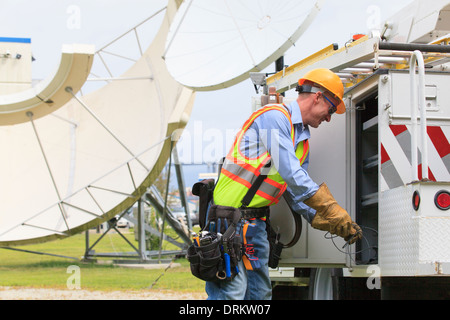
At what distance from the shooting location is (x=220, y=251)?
14.8ft

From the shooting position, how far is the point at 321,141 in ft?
18.4

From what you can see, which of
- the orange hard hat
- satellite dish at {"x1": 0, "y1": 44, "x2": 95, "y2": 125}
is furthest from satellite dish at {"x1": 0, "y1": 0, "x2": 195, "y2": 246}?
the orange hard hat

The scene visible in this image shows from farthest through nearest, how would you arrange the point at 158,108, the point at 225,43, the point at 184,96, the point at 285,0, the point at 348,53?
the point at 158,108 < the point at 184,96 < the point at 225,43 < the point at 285,0 < the point at 348,53

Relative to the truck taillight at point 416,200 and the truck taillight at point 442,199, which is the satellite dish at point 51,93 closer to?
the truck taillight at point 416,200

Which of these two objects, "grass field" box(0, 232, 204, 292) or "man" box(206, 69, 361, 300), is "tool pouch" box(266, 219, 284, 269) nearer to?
"man" box(206, 69, 361, 300)

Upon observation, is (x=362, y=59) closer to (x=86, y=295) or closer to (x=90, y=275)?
(x=86, y=295)

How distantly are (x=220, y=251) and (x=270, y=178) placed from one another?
593 millimetres

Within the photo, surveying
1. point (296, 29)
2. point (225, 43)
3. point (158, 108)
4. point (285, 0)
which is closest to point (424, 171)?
point (296, 29)

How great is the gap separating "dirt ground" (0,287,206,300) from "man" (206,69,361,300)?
6.66m

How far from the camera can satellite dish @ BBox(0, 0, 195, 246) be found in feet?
45.9

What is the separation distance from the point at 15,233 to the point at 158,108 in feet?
13.4

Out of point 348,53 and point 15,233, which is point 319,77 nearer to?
point 348,53

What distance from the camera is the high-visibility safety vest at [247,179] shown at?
463 cm

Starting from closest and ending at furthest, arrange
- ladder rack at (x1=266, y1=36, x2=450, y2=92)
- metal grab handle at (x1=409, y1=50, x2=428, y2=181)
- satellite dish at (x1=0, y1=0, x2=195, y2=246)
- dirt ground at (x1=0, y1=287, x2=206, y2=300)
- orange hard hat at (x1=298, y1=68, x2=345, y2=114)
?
metal grab handle at (x1=409, y1=50, x2=428, y2=181)
ladder rack at (x1=266, y1=36, x2=450, y2=92)
orange hard hat at (x1=298, y1=68, x2=345, y2=114)
dirt ground at (x1=0, y1=287, x2=206, y2=300)
satellite dish at (x1=0, y1=0, x2=195, y2=246)
